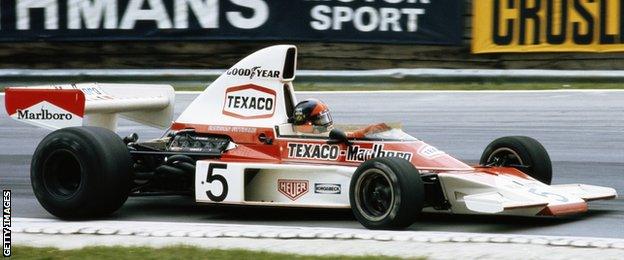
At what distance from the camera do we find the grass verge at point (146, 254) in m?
8.49

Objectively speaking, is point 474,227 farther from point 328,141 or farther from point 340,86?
point 340,86

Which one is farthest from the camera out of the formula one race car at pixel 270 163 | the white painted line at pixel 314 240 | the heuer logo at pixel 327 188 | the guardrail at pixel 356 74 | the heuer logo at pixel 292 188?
the guardrail at pixel 356 74

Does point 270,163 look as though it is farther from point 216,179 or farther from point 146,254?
point 146,254

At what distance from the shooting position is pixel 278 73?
448 inches

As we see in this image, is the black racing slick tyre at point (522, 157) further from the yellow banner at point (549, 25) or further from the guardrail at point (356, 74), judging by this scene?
the yellow banner at point (549, 25)

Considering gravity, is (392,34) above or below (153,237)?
above

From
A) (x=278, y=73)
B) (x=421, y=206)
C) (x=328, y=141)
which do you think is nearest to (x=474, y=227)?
(x=421, y=206)

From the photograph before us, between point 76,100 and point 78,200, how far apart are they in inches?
43.7

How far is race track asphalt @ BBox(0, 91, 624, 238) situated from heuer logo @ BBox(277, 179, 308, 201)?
0.74 ft

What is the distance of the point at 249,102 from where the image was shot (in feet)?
37.5

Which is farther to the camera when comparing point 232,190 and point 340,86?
point 340,86

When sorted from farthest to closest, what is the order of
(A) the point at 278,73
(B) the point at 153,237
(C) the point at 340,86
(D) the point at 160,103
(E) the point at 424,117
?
(C) the point at 340,86
(E) the point at 424,117
(D) the point at 160,103
(A) the point at 278,73
(B) the point at 153,237

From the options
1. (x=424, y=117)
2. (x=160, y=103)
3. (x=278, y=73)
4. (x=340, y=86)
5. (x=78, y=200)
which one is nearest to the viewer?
(x=78, y=200)

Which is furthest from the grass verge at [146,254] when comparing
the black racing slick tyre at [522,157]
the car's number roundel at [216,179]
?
the black racing slick tyre at [522,157]
